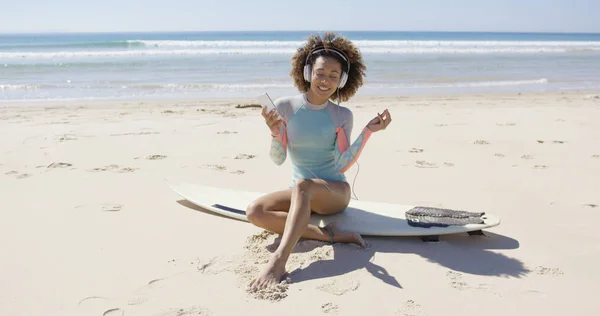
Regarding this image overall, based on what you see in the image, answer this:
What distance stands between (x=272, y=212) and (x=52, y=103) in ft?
26.1

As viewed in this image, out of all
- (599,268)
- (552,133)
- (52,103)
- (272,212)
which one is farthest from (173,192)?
(52,103)

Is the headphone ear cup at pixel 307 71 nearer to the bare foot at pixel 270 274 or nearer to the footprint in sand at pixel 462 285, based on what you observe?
the bare foot at pixel 270 274

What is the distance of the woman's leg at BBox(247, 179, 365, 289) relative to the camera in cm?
276

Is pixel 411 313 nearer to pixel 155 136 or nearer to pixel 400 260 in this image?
pixel 400 260

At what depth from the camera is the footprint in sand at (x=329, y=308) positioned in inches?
91.6

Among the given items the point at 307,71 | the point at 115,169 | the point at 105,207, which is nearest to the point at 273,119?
the point at 307,71

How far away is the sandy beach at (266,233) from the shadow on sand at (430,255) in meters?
0.01

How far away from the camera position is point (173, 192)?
161 inches

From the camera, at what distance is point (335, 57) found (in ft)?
10.3

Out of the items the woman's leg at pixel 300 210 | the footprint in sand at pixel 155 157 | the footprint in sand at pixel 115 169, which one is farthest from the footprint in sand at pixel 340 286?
the footprint in sand at pixel 155 157

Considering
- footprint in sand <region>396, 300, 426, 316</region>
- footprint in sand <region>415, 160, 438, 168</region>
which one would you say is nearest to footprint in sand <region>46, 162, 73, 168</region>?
footprint in sand <region>415, 160, 438, 168</region>

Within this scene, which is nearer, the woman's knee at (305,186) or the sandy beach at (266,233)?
the sandy beach at (266,233)

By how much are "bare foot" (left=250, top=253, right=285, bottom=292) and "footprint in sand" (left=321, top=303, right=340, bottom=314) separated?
0.98 feet

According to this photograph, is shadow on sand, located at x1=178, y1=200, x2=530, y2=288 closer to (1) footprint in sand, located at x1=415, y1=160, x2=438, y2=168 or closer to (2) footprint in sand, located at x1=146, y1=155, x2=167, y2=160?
(1) footprint in sand, located at x1=415, y1=160, x2=438, y2=168
